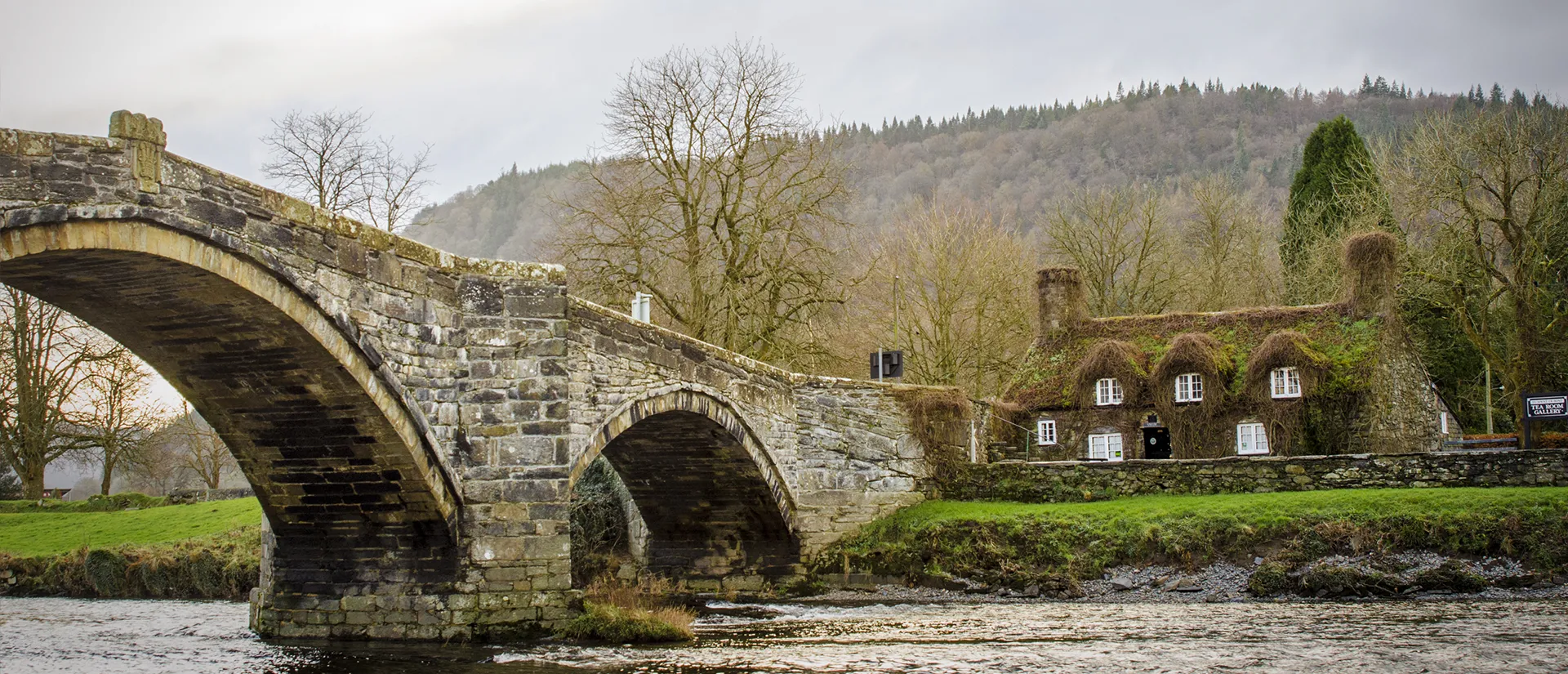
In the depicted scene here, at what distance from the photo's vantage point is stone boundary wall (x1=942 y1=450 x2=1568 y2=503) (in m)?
19.7

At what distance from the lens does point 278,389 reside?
13.5 metres

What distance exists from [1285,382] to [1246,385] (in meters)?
0.73

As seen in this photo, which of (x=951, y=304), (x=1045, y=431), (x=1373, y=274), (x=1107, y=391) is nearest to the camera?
(x=1373, y=274)

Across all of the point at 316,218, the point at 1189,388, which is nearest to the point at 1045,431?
the point at 1189,388

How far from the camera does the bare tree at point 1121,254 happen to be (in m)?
37.8

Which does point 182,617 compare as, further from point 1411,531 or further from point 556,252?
point 1411,531

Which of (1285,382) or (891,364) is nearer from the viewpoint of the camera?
(891,364)

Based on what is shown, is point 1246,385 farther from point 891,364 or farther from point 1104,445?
point 891,364

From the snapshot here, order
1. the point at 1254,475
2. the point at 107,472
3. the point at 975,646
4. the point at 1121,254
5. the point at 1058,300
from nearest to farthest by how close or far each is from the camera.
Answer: the point at 975,646, the point at 1254,475, the point at 1058,300, the point at 107,472, the point at 1121,254

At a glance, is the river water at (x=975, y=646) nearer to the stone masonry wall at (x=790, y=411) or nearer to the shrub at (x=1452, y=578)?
the shrub at (x=1452, y=578)

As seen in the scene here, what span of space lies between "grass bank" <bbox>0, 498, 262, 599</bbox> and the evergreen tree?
1017 inches

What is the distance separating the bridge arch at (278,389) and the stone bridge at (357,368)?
0.08 feet

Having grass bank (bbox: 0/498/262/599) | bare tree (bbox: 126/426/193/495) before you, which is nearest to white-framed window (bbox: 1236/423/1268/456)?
grass bank (bbox: 0/498/262/599)

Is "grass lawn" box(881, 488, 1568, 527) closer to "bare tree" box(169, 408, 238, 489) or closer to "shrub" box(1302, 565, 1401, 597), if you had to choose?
"shrub" box(1302, 565, 1401, 597)
